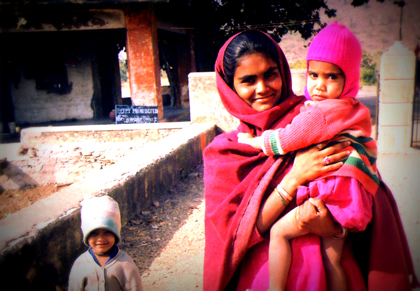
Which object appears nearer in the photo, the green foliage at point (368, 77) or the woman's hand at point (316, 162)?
the woman's hand at point (316, 162)

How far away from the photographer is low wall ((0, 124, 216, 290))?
2.21 metres

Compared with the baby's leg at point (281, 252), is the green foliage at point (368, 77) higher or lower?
higher

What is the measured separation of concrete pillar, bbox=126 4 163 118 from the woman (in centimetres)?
887

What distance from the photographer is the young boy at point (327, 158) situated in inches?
50.1

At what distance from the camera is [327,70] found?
1447 millimetres

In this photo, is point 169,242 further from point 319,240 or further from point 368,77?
point 368,77

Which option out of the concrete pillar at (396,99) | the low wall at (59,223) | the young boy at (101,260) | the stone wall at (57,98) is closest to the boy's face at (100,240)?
the young boy at (101,260)

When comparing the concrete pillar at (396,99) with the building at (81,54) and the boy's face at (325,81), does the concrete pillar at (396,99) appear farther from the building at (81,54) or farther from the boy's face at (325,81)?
the building at (81,54)

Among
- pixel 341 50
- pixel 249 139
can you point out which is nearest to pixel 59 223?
pixel 249 139

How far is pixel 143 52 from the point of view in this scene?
32.9 feet

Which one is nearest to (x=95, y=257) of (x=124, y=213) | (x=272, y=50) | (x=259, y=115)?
(x=259, y=115)

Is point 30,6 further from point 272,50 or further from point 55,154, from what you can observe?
point 272,50

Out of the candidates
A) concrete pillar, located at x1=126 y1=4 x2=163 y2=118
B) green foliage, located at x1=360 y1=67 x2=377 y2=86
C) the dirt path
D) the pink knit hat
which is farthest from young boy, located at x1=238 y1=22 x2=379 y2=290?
green foliage, located at x1=360 y1=67 x2=377 y2=86

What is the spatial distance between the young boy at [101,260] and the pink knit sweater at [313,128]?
3.30 ft
